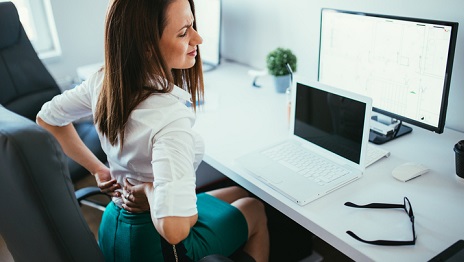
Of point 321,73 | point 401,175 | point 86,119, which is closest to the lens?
point 401,175

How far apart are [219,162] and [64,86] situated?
1572 mm

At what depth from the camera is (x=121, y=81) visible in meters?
1.05

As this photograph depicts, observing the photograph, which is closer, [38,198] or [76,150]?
[38,198]

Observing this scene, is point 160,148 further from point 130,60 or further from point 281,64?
point 281,64

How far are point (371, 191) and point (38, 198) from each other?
0.82 m

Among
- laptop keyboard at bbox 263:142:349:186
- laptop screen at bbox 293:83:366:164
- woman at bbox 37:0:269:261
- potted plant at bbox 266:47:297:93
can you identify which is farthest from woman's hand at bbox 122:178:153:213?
potted plant at bbox 266:47:297:93

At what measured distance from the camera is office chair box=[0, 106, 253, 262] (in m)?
0.78

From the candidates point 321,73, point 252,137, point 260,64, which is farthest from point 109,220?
point 260,64

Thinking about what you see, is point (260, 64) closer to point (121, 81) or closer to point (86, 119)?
point (86, 119)

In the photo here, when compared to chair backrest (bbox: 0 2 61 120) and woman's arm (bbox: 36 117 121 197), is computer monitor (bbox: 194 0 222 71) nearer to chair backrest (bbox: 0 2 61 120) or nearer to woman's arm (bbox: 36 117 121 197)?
chair backrest (bbox: 0 2 61 120)

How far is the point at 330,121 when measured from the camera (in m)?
1.31

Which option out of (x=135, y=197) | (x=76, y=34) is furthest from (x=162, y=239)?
(x=76, y=34)

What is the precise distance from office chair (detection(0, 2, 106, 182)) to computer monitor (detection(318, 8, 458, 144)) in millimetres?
1042

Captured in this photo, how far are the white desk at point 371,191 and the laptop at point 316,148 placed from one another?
0.03m
